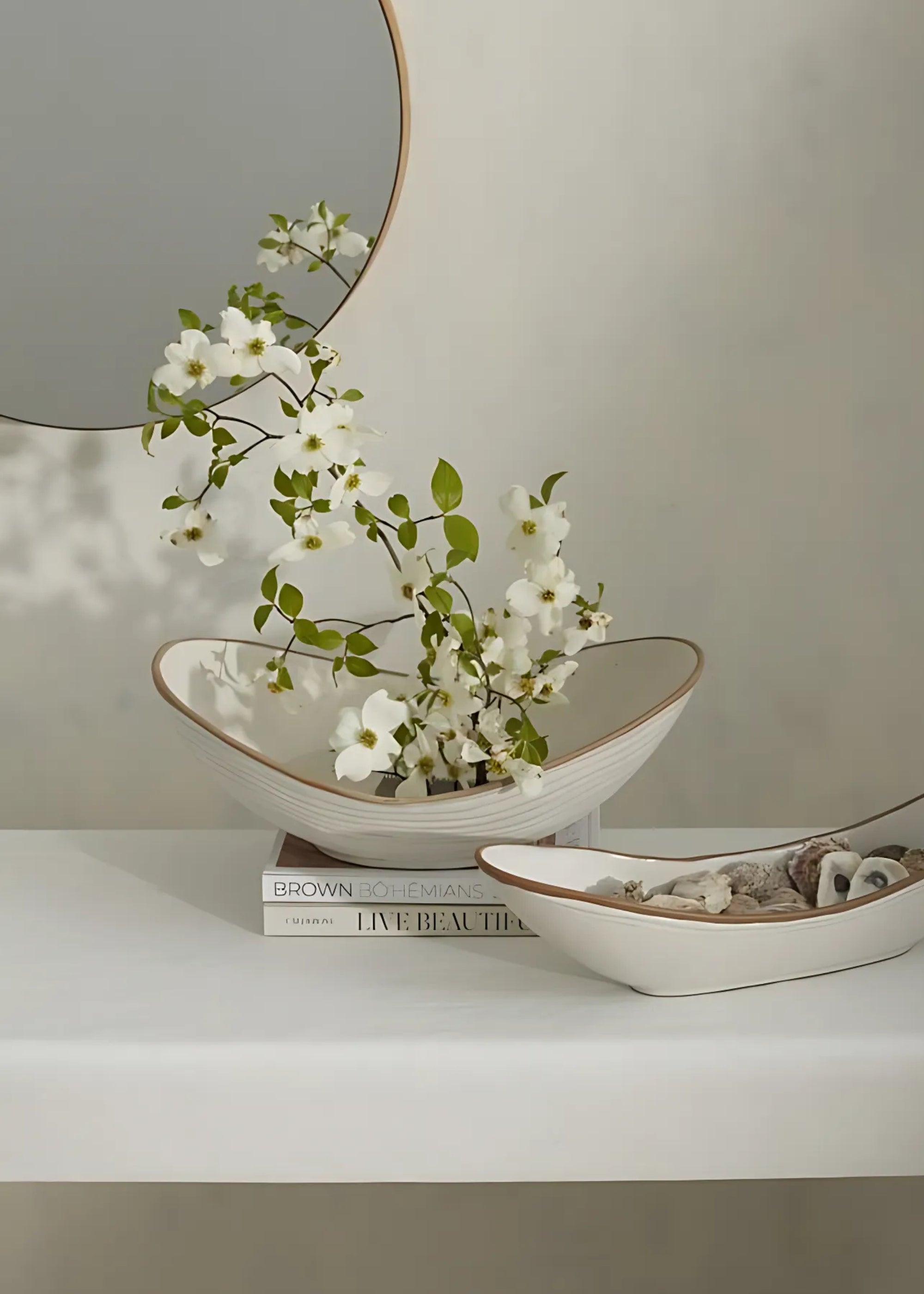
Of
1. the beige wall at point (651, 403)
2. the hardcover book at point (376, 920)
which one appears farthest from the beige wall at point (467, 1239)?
the hardcover book at point (376, 920)

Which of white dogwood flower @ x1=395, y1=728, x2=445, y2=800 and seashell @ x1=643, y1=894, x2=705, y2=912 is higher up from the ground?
white dogwood flower @ x1=395, y1=728, x2=445, y2=800

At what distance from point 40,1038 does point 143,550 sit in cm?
62

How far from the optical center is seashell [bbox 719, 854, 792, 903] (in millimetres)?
921

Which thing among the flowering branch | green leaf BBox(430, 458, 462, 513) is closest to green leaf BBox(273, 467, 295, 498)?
the flowering branch

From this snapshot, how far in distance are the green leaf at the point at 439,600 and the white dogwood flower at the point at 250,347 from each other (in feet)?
0.72

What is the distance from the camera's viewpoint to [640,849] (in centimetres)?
111

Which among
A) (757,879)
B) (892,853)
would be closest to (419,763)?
(757,879)

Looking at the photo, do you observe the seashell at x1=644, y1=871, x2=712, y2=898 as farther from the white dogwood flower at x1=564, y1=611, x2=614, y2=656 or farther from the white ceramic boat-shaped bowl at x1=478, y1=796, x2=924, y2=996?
the white dogwood flower at x1=564, y1=611, x2=614, y2=656

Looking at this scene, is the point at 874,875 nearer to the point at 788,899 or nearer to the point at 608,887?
the point at 788,899

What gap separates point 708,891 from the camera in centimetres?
88

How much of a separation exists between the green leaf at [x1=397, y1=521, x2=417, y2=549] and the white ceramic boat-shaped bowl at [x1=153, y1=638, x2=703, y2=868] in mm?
190

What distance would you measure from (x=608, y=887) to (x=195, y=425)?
0.48 meters

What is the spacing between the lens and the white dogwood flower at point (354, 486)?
897mm

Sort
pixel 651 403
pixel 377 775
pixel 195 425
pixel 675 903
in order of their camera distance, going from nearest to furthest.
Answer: pixel 675 903 < pixel 195 425 < pixel 377 775 < pixel 651 403
